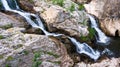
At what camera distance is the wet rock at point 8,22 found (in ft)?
45.8

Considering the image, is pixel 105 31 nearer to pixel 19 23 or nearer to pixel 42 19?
pixel 42 19

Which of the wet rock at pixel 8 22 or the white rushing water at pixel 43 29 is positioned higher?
the wet rock at pixel 8 22

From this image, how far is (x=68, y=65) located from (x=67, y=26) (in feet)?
12.9

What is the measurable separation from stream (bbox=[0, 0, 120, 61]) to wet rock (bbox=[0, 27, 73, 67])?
167 centimetres

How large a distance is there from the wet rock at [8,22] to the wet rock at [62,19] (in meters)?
1.80

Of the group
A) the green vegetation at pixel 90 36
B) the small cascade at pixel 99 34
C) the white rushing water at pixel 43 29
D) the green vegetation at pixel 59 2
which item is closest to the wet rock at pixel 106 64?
the white rushing water at pixel 43 29

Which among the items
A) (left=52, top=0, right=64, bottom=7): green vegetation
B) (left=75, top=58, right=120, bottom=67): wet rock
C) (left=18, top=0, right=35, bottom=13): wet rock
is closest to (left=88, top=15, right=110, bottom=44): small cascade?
(left=52, top=0, right=64, bottom=7): green vegetation

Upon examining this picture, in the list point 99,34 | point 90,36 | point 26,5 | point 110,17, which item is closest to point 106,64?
point 90,36

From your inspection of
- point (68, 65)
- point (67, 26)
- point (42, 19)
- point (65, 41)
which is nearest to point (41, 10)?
point (42, 19)

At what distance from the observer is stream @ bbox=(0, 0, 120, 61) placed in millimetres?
14578

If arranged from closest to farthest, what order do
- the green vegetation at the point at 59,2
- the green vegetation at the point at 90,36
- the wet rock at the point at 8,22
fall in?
the wet rock at the point at 8,22
the green vegetation at the point at 90,36
the green vegetation at the point at 59,2

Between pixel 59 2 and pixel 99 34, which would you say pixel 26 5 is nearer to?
pixel 59 2

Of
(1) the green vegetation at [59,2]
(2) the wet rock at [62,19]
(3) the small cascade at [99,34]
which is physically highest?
(1) the green vegetation at [59,2]

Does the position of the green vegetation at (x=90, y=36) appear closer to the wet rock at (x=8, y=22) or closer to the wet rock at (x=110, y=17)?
the wet rock at (x=110, y=17)
